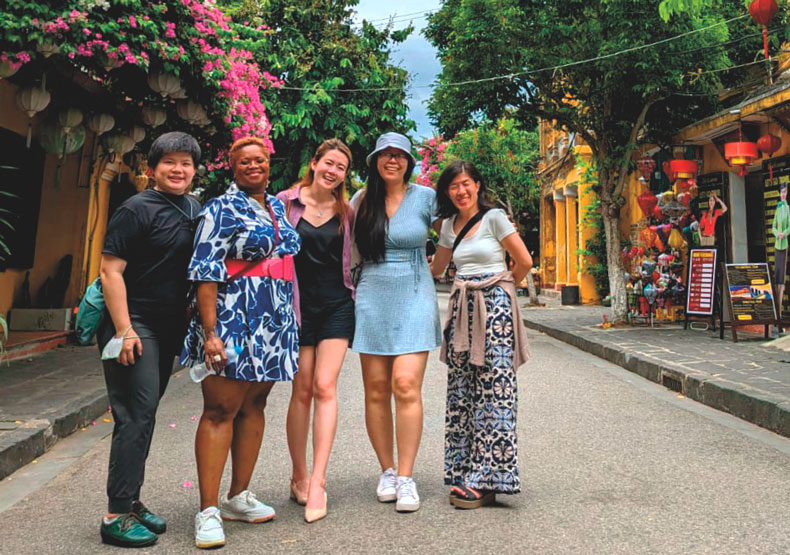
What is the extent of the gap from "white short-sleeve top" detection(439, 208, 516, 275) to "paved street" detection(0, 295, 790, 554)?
123 cm

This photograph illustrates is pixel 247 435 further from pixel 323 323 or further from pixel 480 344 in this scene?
pixel 480 344

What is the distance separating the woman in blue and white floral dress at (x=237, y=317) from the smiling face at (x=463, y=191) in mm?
947

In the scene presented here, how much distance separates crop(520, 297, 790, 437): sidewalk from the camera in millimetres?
5730

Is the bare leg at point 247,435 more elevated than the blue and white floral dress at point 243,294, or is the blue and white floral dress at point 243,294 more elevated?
the blue and white floral dress at point 243,294

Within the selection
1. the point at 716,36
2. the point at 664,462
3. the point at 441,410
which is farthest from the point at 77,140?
the point at 716,36

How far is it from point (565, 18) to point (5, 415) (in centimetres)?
1027

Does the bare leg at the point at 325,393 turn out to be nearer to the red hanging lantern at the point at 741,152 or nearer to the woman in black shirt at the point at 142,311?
the woman in black shirt at the point at 142,311

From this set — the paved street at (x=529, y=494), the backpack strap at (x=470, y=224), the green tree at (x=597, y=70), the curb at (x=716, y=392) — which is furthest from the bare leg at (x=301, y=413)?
the green tree at (x=597, y=70)

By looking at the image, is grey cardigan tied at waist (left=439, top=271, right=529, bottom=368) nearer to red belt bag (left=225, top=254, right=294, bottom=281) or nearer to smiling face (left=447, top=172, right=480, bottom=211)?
smiling face (left=447, top=172, right=480, bottom=211)

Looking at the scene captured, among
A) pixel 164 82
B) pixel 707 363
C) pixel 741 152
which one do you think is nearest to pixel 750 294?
pixel 741 152

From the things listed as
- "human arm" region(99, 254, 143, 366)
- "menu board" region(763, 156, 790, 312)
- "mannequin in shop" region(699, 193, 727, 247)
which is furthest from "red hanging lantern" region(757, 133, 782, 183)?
"human arm" region(99, 254, 143, 366)

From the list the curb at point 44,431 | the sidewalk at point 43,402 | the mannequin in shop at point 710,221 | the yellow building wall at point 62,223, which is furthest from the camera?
the mannequin in shop at point 710,221

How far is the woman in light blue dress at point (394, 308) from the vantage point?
11.4ft

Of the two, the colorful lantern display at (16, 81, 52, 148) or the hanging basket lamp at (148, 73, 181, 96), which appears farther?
the hanging basket lamp at (148, 73, 181, 96)
